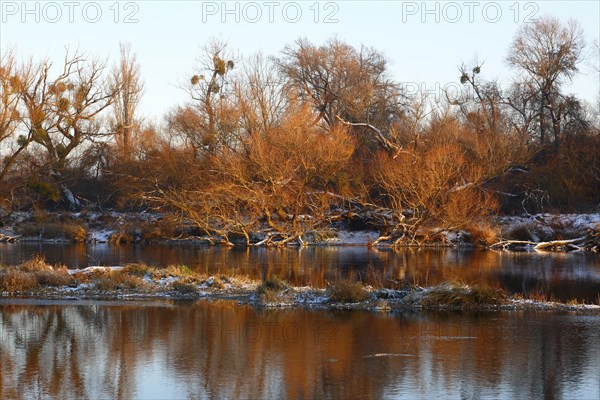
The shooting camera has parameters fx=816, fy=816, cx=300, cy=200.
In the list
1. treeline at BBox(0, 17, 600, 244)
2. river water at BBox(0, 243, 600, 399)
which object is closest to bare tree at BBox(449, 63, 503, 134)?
treeline at BBox(0, 17, 600, 244)

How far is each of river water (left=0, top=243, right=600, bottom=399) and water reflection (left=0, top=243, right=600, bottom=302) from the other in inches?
67.3

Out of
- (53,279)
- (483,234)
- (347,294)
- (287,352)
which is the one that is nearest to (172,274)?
(53,279)

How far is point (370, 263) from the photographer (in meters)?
35.2

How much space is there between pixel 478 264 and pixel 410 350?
64.5 ft

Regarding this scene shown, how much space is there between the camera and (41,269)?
26062mm

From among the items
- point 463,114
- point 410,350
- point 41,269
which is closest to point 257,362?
point 410,350

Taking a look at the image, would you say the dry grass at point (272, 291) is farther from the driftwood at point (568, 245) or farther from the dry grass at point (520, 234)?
the dry grass at point (520, 234)

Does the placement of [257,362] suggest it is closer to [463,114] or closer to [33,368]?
[33,368]

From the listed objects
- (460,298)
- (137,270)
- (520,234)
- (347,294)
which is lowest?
(460,298)

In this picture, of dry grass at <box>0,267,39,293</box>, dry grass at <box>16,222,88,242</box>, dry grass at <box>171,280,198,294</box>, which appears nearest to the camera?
dry grass at <box>171,280,198,294</box>

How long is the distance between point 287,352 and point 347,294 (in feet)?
22.8

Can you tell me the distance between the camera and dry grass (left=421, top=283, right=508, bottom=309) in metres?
21.9

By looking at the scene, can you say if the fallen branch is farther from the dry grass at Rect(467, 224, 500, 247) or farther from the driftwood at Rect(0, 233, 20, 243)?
the driftwood at Rect(0, 233, 20, 243)

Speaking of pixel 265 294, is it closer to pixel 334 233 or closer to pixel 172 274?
pixel 172 274
